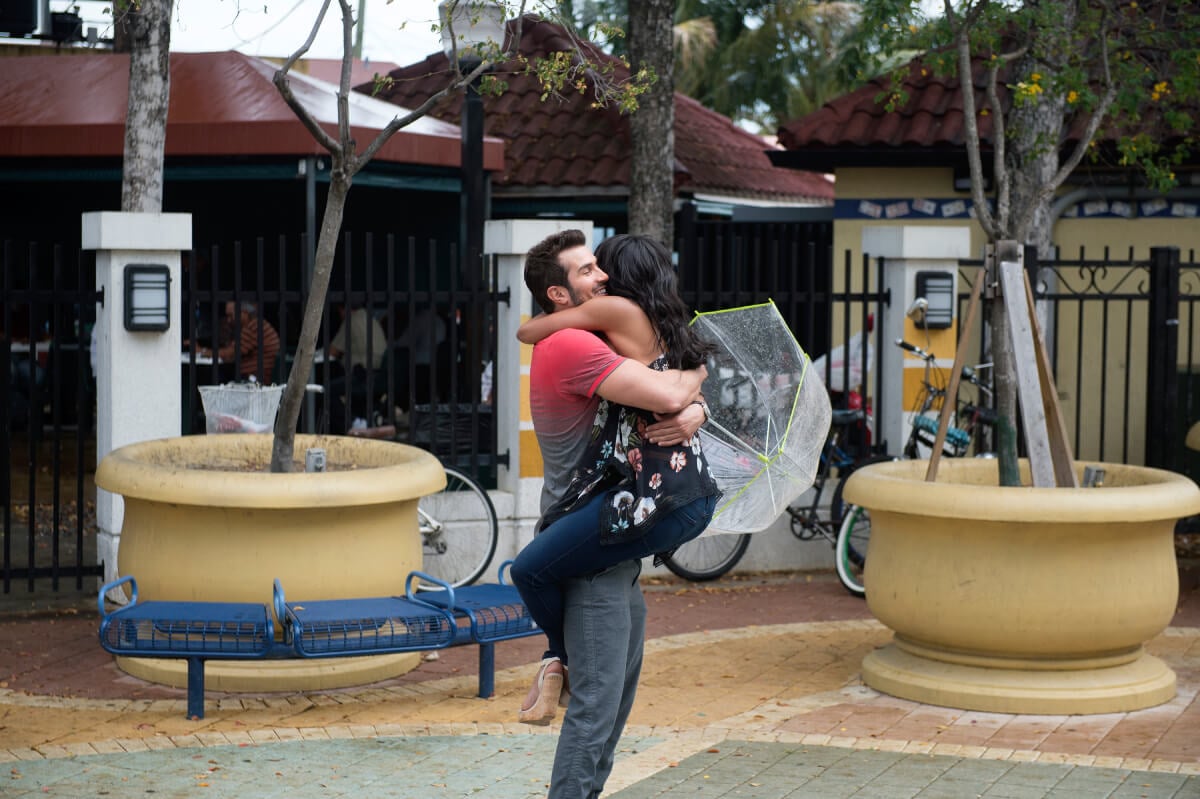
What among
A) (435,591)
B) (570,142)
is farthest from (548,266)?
(570,142)

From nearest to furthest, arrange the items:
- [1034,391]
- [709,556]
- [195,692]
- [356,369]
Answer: [195,692], [1034,391], [709,556], [356,369]

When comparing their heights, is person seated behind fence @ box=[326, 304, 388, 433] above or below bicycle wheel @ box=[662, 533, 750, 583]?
above

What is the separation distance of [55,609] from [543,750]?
150 inches

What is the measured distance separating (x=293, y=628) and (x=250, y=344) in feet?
12.6

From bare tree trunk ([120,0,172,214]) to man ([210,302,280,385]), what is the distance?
0.88m

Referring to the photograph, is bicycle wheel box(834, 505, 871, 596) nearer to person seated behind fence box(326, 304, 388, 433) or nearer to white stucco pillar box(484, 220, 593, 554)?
white stucco pillar box(484, 220, 593, 554)

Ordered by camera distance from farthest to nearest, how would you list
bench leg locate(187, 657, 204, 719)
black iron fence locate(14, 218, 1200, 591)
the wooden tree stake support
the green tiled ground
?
black iron fence locate(14, 218, 1200, 591)
the wooden tree stake support
bench leg locate(187, 657, 204, 719)
the green tiled ground

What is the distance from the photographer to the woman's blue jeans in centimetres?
424

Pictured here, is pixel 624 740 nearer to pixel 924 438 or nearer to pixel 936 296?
pixel 924 438

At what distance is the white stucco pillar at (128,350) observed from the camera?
26.4ft

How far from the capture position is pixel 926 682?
6.59 meters

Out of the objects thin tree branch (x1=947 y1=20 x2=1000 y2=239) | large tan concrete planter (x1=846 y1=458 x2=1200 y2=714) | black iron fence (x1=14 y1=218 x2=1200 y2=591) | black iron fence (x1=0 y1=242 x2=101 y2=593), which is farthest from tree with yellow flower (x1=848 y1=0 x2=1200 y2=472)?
black iron fence (x1=0 y1=242 x2=101 y2=593)

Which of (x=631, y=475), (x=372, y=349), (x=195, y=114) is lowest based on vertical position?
(x=631, y=475)

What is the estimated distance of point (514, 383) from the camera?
923 cm
